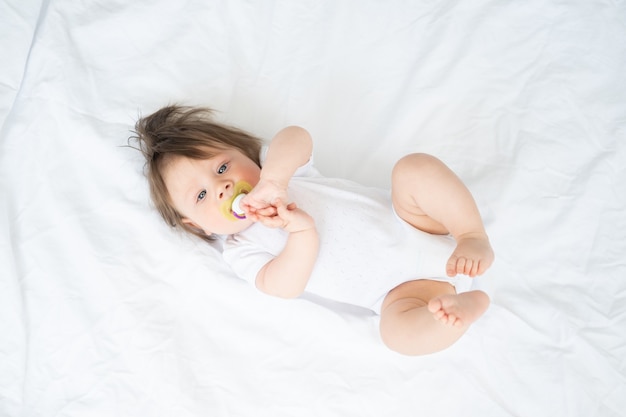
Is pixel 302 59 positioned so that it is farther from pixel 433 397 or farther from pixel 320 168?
pixel 433 397

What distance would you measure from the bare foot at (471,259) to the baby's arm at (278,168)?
0.38 metres

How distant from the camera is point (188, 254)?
1331 mm

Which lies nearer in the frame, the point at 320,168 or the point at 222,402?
the point at 222,402

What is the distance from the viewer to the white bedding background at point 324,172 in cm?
120

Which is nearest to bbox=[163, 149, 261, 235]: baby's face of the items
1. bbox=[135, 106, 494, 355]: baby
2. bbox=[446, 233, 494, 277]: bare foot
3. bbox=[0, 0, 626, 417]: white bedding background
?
bbox=[135, 106, 494, 355]: baby

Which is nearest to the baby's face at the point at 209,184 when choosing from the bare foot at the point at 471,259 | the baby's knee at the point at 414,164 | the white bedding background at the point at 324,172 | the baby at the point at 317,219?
the baby at the point at 317,219

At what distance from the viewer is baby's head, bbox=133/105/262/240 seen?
4.12 ft

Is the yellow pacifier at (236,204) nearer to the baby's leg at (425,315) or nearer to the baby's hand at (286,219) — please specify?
the baby's hand at (286,219)

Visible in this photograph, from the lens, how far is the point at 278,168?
116 cm

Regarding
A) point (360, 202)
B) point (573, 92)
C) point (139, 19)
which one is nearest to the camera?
point (360, 202)

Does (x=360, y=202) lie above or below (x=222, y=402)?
above

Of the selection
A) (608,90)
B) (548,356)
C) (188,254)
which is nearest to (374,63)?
(608,90)

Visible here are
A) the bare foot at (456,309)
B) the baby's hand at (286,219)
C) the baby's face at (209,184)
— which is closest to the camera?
the bare foot at (456,309)

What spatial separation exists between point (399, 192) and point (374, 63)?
1.57ft
